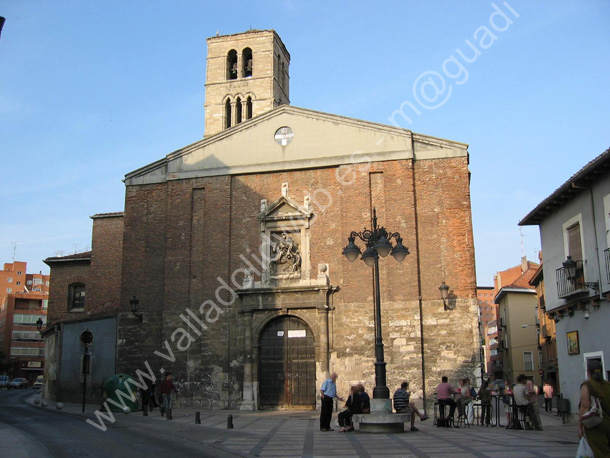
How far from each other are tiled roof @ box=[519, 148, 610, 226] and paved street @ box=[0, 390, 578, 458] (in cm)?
621

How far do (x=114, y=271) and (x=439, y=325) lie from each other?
16716mm

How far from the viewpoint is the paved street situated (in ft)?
34.0

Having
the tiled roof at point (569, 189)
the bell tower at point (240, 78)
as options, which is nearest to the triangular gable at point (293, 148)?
the tiled roof at point (569, 189)

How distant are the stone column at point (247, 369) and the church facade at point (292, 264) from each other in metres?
0.04

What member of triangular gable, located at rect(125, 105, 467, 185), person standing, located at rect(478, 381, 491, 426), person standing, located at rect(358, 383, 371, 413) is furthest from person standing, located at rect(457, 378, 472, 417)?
triangular gable, located at rect(125, 105, 467, 185)

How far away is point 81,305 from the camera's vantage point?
31.6 m

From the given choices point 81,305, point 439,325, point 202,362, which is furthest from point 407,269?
point 81,305

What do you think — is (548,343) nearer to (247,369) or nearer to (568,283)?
(568,283)

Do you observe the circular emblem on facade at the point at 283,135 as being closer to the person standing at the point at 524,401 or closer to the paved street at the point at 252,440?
the paved street at the point at 252,440

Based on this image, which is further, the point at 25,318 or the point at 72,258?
the point at 25,318

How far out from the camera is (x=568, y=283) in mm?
16875

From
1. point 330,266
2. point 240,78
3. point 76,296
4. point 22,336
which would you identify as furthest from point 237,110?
point 22,336

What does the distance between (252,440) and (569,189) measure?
1055 cm

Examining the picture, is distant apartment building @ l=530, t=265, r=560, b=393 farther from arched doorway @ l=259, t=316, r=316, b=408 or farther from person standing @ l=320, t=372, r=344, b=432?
Result: person standing @ l=320, t=372, r=344, b=432
